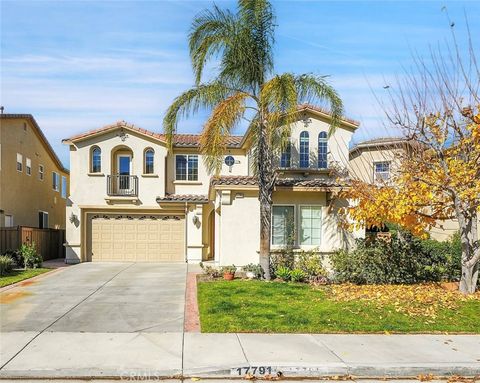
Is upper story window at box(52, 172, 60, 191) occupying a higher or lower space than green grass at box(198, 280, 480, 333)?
higher

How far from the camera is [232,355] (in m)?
6.65

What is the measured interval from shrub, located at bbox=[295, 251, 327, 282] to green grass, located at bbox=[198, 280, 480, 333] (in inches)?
101

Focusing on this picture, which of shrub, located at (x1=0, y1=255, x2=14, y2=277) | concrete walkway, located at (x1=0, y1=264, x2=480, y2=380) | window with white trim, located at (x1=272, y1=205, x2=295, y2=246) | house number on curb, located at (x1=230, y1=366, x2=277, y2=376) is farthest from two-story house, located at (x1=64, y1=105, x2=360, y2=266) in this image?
house number on curb, located at (x1=230, y1=366, x2=277, y2=376)

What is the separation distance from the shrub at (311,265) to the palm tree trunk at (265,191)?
56.1 inches

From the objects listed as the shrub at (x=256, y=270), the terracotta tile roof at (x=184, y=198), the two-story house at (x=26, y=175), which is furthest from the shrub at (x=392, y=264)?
the two-story house at (x=26, y=175)

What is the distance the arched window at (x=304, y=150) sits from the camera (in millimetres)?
18391

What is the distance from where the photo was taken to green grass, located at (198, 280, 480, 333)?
27.2 feet

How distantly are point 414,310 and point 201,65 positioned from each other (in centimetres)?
894

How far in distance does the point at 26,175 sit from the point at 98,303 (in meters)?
15.4

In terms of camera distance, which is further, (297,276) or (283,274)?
(283,274)

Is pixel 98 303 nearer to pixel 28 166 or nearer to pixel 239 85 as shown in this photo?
pixel 239 85

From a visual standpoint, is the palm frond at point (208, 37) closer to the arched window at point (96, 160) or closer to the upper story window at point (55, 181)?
the arched window at point (96, 160)

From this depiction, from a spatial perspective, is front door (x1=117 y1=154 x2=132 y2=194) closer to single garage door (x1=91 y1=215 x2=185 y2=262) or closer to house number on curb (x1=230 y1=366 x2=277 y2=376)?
single garage door (x1=91 y1=215 x2=185 y2=262)

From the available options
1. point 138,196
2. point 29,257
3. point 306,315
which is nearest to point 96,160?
point 138,196
